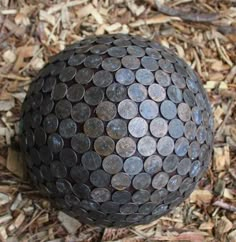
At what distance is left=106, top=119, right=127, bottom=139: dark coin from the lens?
1738 millimetres

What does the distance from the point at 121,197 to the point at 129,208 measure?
2.2 inches

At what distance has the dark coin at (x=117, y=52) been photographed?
1828mm

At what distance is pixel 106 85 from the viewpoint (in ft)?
5.80

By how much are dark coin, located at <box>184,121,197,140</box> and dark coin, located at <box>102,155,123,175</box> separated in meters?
0.20

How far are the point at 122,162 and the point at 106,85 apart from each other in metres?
0.20

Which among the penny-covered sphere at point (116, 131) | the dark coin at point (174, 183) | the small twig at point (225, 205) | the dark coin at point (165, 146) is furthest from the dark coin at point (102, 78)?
the small twig at point (225, 205)

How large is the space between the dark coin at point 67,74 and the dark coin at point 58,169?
224 millimetres

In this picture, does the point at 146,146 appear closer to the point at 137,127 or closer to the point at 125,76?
the point at 137,127

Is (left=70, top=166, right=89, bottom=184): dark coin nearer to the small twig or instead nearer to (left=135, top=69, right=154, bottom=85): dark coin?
(left=135, top=69, right=154, bottom=85): dark coin

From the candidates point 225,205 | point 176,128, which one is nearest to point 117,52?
point 176,128

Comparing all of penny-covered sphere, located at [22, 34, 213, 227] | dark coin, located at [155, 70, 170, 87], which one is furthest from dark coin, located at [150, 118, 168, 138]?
dark coin, located at [155, 70, 170, 87]

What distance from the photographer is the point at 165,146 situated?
1.77 m

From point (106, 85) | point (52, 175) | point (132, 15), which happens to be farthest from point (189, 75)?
point (132, 15)

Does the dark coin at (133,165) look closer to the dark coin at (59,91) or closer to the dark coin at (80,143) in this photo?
the dark coin at (80,143)
